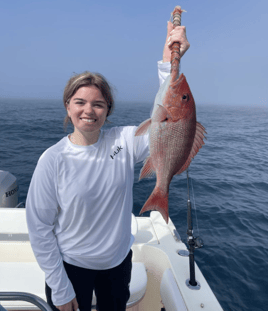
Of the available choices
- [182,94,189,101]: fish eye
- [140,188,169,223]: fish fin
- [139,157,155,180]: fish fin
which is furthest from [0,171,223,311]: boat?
[182,94,189,101]: fish eye

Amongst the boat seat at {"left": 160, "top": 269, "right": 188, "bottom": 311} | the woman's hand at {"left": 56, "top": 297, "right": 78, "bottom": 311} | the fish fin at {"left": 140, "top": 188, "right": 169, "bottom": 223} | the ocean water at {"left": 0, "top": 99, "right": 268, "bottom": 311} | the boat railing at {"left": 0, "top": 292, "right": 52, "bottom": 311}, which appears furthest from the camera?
the ocean water at {"left": 0, "top": 99, "right": 268, "bottom": 311}

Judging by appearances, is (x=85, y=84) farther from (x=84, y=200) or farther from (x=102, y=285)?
(x=102, y=285)

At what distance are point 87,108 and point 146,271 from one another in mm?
2529

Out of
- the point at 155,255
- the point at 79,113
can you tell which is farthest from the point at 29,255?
the point at 79,113

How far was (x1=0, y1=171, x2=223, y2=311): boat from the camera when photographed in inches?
93.8

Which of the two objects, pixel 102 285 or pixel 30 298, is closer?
pixel 30 298

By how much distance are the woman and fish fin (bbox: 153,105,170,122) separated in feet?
1.22

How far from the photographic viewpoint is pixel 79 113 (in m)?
1.54

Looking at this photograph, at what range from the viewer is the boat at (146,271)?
2383mm

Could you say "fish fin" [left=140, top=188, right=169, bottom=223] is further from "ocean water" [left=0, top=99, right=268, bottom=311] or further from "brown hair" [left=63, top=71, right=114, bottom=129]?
"ocean water" [left=0, top=99, right=268, bottom=311]

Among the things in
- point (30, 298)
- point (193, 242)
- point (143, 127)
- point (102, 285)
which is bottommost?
point (193, 242)

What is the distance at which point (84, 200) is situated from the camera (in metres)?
1.56

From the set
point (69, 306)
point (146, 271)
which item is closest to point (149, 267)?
point (146, 271)

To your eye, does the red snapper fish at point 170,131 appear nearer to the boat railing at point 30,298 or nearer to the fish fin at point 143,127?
the fish fin at point 143,127
